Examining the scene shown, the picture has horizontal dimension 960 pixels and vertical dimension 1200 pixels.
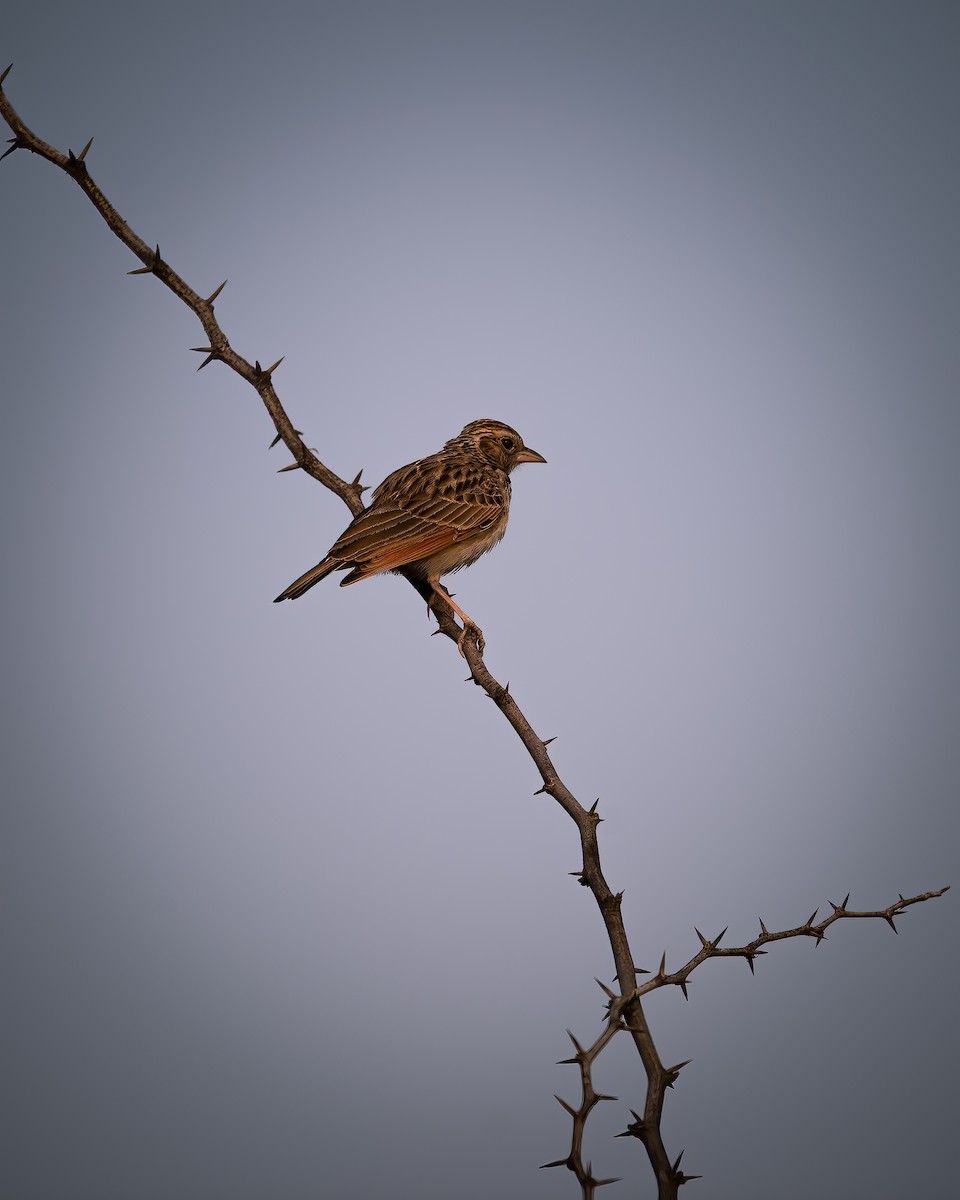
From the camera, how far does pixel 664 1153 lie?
7.31 ft

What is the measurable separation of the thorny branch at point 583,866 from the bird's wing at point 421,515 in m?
1.06

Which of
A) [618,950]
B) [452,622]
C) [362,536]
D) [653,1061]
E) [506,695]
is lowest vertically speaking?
[653,1061]

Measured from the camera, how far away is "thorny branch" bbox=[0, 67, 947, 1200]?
217cm

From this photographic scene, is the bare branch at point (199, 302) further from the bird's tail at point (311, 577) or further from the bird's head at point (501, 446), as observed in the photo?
the bird's head at point (501, 446)

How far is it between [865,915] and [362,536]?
245 centimetres

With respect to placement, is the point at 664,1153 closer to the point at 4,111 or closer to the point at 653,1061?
the point at 653,1061

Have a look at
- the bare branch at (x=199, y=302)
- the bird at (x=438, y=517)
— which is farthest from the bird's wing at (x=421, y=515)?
the bare branch at (x=199, y=302)

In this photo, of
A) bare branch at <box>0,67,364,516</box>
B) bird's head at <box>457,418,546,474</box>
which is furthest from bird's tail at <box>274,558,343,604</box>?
bird's head at <box>457,418,546,474</box>

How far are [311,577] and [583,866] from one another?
70.3 inches

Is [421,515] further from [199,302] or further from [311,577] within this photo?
[199,302]

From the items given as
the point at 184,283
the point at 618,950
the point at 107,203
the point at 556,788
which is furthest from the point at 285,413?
the point at 618,950

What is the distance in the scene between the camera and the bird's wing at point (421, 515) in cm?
A: 438

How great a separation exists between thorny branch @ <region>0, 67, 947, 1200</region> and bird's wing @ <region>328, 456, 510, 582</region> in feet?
3.48

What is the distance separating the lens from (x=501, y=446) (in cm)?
575
